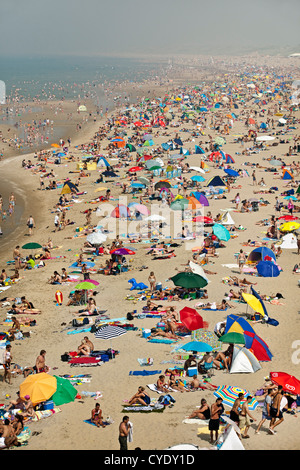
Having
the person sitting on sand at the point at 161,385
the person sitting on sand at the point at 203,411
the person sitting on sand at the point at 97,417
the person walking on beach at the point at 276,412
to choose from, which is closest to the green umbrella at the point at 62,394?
the person sitting on sand at the point at 97,417

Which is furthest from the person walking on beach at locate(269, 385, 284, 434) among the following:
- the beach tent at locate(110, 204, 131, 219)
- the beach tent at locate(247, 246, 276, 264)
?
the beach tent at locate(110, 204, 131, 219)

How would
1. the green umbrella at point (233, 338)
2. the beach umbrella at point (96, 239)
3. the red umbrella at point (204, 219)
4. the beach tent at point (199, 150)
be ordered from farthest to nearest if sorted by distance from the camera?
1. the beach tent at point (199, 150)
2. the red umbrella at point (204, 219)
3. the beach umbrella at point (96, 239)
4. the green umbrella at point (233, 338)

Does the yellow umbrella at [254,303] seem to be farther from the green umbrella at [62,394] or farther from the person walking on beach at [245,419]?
the green umbrella at [62,394]

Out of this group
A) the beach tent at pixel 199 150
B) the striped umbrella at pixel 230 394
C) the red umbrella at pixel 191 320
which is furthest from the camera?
the beach tent at pixel 199 150

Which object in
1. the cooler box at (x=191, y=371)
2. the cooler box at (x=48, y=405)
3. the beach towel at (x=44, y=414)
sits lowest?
the beach towel at (x=44, y=414)

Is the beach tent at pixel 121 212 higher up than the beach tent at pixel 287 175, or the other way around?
the beach tent at pixel 287 175

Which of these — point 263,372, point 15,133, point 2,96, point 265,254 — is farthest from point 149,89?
point 263,372

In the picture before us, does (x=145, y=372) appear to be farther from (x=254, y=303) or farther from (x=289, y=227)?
(x=289, y=227)

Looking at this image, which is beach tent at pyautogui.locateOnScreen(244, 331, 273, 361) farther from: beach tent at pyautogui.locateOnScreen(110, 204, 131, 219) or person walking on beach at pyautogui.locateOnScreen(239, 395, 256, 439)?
beach tent at pyautogui.locateOnScreen(110, 204, 131, 219)
